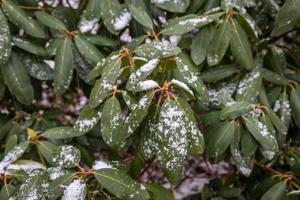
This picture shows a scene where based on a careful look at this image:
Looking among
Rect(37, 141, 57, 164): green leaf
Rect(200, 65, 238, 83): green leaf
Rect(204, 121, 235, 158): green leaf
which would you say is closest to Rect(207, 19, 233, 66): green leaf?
Rect(200, 65, 238, 83): green leaf

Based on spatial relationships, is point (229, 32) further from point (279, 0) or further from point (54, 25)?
point (54, 25)

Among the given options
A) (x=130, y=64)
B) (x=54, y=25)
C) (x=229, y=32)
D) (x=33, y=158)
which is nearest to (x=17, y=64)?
(x=54, y=25)

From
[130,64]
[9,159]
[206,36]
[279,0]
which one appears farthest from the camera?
[279,0]

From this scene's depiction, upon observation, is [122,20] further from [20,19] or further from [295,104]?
[295,104]

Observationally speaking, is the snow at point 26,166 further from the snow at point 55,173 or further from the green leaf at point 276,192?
the green leaf at point 276,192

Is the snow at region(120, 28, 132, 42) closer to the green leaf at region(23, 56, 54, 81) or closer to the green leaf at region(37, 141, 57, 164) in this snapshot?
the green leaf at region(23, 56, 54, 81)

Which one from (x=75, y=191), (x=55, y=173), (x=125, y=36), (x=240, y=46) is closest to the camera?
(x=75, y=191)

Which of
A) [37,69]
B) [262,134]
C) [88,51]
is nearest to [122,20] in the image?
[88,51]
